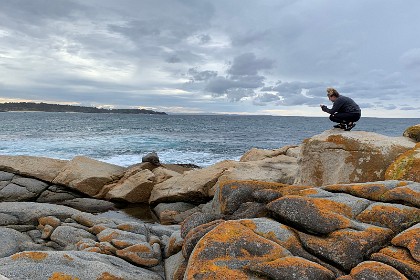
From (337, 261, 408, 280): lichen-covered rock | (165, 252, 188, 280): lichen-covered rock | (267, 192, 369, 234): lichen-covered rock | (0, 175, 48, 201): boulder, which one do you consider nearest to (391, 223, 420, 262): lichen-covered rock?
(337, 261, 408, 280): lichen-covered rock

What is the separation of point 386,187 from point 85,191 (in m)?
16.9

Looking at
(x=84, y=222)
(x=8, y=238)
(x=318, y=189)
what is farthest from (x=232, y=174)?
(x=8, y=238)

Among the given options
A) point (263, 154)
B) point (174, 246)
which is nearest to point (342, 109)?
point (174, 246)

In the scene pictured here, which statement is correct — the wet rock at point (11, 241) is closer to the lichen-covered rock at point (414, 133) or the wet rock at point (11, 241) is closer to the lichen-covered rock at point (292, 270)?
the lichen-covered rock at point (292, 270)

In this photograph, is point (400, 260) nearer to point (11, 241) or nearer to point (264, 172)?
point (11, 241)

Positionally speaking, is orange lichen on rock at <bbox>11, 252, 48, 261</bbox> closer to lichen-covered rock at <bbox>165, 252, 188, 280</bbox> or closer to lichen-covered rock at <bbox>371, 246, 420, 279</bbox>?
lichen-covered rock at <bbox>165, 252, 188, 280</bbox>

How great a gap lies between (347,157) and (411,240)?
22.8ft

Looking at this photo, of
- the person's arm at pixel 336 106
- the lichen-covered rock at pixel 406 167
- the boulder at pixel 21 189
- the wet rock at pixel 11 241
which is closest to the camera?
the wet rock at pixel 11 241

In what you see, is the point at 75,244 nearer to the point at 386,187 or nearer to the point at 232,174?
the point at 386,187

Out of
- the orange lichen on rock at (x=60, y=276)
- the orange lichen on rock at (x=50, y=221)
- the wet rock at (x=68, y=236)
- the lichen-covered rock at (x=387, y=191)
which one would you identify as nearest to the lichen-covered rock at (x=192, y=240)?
the orange lichen on rock at (x=60, y=276)

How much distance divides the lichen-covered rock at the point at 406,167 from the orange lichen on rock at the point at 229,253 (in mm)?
6711

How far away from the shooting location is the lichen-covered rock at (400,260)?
5160 millimetres

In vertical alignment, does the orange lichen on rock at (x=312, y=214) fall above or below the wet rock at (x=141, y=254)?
above

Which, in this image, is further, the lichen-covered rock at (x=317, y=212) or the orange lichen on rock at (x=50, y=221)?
the orange lichen on rock at (x=50, y=221)
